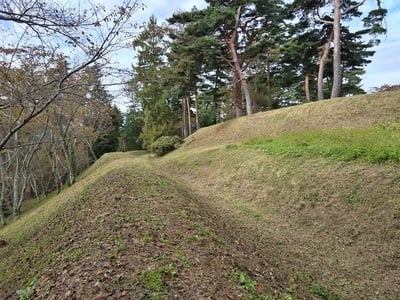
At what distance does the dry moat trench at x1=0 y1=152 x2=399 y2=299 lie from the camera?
2619 millimetres

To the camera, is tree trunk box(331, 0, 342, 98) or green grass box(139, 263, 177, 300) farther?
tree trunk box(331, 0, 342, 98)

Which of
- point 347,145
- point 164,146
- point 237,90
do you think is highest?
point 237,90

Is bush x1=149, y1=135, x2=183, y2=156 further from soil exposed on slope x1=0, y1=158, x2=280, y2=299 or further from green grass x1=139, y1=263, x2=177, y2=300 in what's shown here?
green grass x1=139, y1=263, x2=177, y2=300

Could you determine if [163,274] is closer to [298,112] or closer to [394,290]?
[394,290]

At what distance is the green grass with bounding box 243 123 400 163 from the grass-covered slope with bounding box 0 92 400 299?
0.12ft

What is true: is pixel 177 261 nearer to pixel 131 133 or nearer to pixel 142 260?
pixel 142 260

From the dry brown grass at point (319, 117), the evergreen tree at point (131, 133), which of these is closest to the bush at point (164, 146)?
the dry brown grass at point (319, 117)

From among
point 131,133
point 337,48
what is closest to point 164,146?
point 337,48

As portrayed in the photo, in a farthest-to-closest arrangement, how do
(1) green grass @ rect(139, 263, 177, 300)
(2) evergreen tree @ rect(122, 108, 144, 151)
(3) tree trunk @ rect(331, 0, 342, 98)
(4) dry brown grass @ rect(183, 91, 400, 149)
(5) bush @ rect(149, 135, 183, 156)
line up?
(2) evergreen tree @ rect(122, 108, 144, 151) → (5) bush @ rect(149, 135, 183, 156) → (3) tree trunk @ rect(331, 0, 342, 98) → (4) dry brown grass @ rect(183, 91, 400, 149) → (1) green grass @ rect(139, 263, 177, 300)

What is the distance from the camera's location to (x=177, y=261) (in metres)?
2.99

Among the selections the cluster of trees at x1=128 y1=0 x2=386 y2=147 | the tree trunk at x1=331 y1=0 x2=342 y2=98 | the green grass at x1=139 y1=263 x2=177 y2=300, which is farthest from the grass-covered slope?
the cluster of trees at x1=128 y1=0 x2=386 y2=147

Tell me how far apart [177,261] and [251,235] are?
7.82 ft

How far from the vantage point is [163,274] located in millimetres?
2717

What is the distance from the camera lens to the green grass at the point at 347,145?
626 cm
